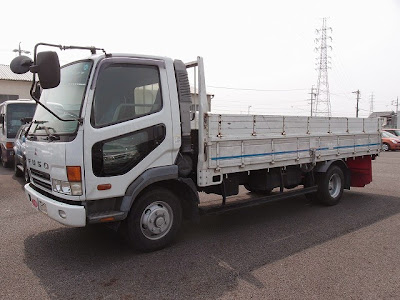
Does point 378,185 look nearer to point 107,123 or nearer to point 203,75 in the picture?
point 203,75

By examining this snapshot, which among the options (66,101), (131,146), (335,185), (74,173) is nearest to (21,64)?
(66,101)

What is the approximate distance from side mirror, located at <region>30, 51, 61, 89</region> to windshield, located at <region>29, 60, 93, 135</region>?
449 millimetres

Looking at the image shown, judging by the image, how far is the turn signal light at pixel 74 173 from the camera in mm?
3816

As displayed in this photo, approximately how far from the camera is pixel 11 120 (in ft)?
37.6

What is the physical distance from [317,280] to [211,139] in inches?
86.2

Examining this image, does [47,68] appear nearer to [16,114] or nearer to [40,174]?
[40,174]

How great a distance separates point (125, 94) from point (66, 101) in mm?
732

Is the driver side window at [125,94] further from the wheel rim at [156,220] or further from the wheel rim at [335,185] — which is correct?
the wheel rim at [335,185]

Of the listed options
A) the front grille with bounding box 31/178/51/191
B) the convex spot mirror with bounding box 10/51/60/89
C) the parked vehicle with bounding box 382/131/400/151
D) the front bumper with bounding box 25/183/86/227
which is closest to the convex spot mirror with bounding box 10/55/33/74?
the convex spot mirror with bounding box 10/51/60/89

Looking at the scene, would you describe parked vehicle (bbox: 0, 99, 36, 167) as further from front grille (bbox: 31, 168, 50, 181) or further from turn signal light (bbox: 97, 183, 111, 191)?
turn signal light (bbox: 97, 183, 111, 191)

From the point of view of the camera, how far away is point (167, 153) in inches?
178

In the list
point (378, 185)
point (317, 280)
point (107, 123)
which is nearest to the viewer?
point (317, 280)

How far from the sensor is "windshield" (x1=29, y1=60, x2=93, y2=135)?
3987mm

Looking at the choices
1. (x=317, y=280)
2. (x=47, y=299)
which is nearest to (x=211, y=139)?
(x=317, y=280)
